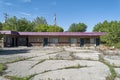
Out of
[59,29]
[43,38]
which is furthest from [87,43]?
[59,29]

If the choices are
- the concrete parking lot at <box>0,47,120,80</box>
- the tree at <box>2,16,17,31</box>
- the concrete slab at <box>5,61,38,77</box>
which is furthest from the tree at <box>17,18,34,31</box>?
the concrete slab at <box>5,61,38,77</box>

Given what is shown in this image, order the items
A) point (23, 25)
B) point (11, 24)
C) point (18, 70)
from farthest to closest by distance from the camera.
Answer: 1. point (11, 24)
2. point (23, 25)
3. point (18, 70)

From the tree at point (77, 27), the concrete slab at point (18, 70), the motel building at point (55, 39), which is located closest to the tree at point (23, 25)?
the tree at point (77, 27)

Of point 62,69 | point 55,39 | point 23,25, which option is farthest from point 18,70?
point 23,25

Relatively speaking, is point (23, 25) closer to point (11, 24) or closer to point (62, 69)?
point (11, 24)

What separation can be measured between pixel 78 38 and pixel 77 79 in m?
30.0

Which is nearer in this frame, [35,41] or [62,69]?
[62,69]

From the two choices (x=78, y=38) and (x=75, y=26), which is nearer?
(x=78, y=38)

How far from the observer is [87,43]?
37719 mm

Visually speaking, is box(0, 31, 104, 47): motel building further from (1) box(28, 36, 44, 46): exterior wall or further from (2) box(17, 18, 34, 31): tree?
(2) box(17, 18, 34, 31): tree

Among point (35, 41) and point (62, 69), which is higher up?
point (35, 41)

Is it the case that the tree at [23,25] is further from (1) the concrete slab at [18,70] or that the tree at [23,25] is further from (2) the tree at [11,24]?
(1) the concrete slab at [18,70]

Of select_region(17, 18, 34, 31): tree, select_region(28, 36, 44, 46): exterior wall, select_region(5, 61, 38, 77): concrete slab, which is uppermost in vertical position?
select_region(17, 18, 34, 31): tree

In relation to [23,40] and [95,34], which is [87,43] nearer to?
[95,34]
